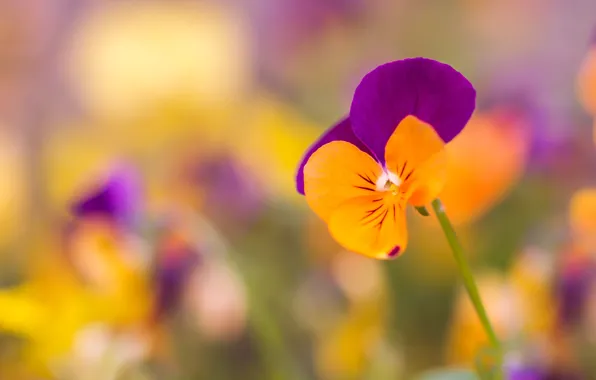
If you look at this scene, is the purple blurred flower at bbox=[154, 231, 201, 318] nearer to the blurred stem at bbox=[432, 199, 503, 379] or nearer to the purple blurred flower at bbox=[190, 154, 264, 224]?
the purple blurred flower at bbox=[190, 154, 264, 224]

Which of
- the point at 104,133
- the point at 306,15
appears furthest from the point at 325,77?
the point at 104,133

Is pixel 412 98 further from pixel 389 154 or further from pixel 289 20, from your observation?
pixel 289 20

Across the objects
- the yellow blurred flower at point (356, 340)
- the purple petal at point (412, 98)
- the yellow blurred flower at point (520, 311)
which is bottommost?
the purple petal at point (412, 98)

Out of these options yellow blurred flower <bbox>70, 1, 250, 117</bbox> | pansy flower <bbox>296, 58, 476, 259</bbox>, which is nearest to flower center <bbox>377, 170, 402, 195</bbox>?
pansy flower <bbox>296, 58, 476, 259</bbox>

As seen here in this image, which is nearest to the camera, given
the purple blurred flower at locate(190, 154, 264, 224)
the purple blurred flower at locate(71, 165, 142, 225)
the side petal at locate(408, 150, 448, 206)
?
the side petal at locate(408, 150, 448, 206)

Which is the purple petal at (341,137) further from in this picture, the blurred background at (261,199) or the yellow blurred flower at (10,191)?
the yellow blurred flower at (10,191)

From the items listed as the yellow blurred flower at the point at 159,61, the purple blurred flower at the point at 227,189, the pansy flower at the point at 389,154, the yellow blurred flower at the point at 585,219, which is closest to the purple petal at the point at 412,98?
the pansy flower at the point at 389,154

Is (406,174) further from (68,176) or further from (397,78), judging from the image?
(68,176)

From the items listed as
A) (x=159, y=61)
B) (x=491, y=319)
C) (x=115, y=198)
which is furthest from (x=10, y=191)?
(x=491, y=319)
